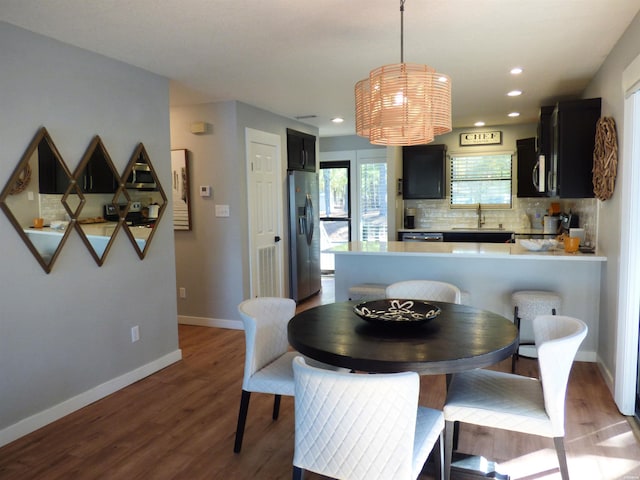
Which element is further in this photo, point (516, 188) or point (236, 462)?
point (516, 188)

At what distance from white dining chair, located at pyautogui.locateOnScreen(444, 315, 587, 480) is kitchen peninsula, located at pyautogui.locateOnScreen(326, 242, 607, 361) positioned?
1579 millimetres

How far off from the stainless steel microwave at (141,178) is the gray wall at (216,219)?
1.15m

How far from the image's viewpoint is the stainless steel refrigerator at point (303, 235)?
5.88 metres

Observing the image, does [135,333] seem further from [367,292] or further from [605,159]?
[605,159]

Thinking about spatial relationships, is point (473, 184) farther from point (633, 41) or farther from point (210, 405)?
point (210, 405)

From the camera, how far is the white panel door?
5.09 meters

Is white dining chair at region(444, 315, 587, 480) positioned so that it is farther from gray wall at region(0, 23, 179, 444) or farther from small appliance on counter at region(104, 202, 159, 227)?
small appliance on counter at region(104, 202, 159, 227)

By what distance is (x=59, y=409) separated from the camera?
2.97m

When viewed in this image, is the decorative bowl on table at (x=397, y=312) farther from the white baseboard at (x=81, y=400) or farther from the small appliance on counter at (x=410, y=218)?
the small appliance on counter at (x=410, y=218)

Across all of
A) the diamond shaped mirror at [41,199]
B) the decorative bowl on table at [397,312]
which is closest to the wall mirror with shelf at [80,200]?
the diamond shaped mirror at [41,199]

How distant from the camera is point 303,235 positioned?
612 centimetres

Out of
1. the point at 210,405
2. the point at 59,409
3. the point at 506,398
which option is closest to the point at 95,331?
the point at 59,409

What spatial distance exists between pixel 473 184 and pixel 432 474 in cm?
536

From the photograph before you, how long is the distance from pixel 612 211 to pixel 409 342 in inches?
85.6
